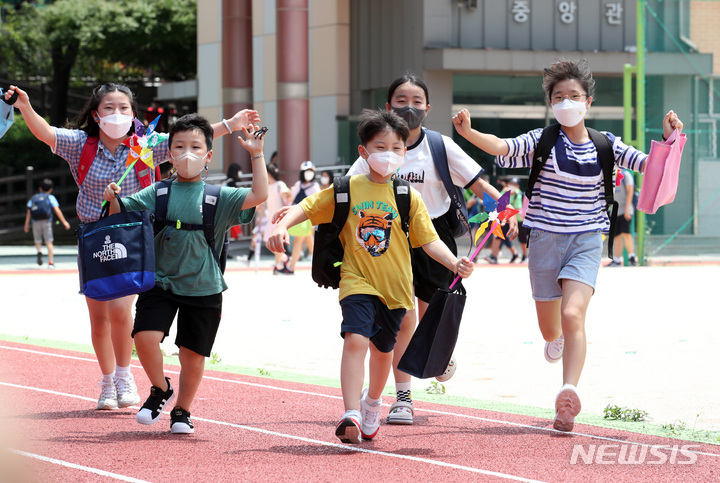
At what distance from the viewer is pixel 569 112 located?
5.62 metres

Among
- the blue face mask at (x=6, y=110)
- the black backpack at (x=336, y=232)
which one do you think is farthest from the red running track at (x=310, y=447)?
the blue face mask at (x=6, y=110)

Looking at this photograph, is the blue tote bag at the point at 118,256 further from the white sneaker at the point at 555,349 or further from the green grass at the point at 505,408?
the white sneaker at the point at 555,349

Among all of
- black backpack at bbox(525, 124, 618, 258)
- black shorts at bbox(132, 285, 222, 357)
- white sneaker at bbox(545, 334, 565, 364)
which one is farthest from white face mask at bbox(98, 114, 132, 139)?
white sneaker at bbox(545, 334, 565, 364)

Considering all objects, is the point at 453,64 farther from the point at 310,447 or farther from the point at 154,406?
the point at 310,447

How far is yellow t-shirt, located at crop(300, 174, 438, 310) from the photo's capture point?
5004 millimetres

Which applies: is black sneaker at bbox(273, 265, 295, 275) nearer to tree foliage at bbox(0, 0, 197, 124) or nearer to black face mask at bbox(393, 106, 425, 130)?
black face mask at bbox(393, 106, 425, 130)

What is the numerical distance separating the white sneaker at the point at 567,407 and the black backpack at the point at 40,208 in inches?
656

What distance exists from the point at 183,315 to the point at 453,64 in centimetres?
2018

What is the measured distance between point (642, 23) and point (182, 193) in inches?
582

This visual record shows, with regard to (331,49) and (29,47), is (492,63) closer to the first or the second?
(331,49)

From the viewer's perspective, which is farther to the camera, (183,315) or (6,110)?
(6,110)

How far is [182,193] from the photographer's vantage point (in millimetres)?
5148

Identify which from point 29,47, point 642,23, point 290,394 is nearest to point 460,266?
point 290,394

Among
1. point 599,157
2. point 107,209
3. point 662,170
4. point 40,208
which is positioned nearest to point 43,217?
point 40,208
